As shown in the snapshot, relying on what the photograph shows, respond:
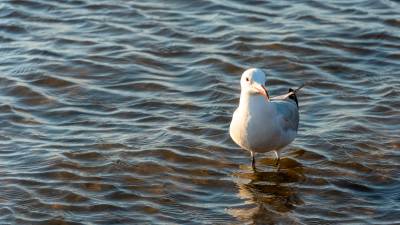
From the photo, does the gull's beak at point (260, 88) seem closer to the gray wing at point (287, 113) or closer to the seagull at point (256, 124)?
the seagull at point (256, 124)

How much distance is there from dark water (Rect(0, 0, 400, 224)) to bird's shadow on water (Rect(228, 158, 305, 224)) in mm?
19

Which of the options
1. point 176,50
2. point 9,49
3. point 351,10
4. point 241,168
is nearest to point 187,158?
point 241,168

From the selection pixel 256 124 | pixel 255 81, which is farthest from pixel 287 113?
pixel 255 81

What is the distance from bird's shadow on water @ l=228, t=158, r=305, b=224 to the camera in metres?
8.15

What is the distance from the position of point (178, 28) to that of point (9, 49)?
7.25 ft

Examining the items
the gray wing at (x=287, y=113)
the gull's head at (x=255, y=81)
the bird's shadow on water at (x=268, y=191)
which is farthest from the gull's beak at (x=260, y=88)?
the bird's shadow on water at (x=268, y=191)

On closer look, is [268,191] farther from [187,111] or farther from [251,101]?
[187,111]

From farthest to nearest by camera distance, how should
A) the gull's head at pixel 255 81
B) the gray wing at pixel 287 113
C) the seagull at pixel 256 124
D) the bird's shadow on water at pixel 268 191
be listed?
the gray wing at pixel 287 113, the seagull at pixel 256 124, the gull's head at pixel 255 81, the bird's shadow on water at pixel 268 191

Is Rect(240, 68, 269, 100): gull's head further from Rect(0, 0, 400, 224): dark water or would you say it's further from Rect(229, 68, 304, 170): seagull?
Rect(0, 0, 400, 224): dark water

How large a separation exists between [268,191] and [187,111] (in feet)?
6.30

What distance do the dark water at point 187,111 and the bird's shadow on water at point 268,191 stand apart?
19 millimetres

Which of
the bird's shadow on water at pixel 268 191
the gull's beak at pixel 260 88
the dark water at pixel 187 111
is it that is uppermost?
the gull's beak at pixel 260 88

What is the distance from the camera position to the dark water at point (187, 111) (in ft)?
27.3

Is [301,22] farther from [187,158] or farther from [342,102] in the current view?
[187,158]
